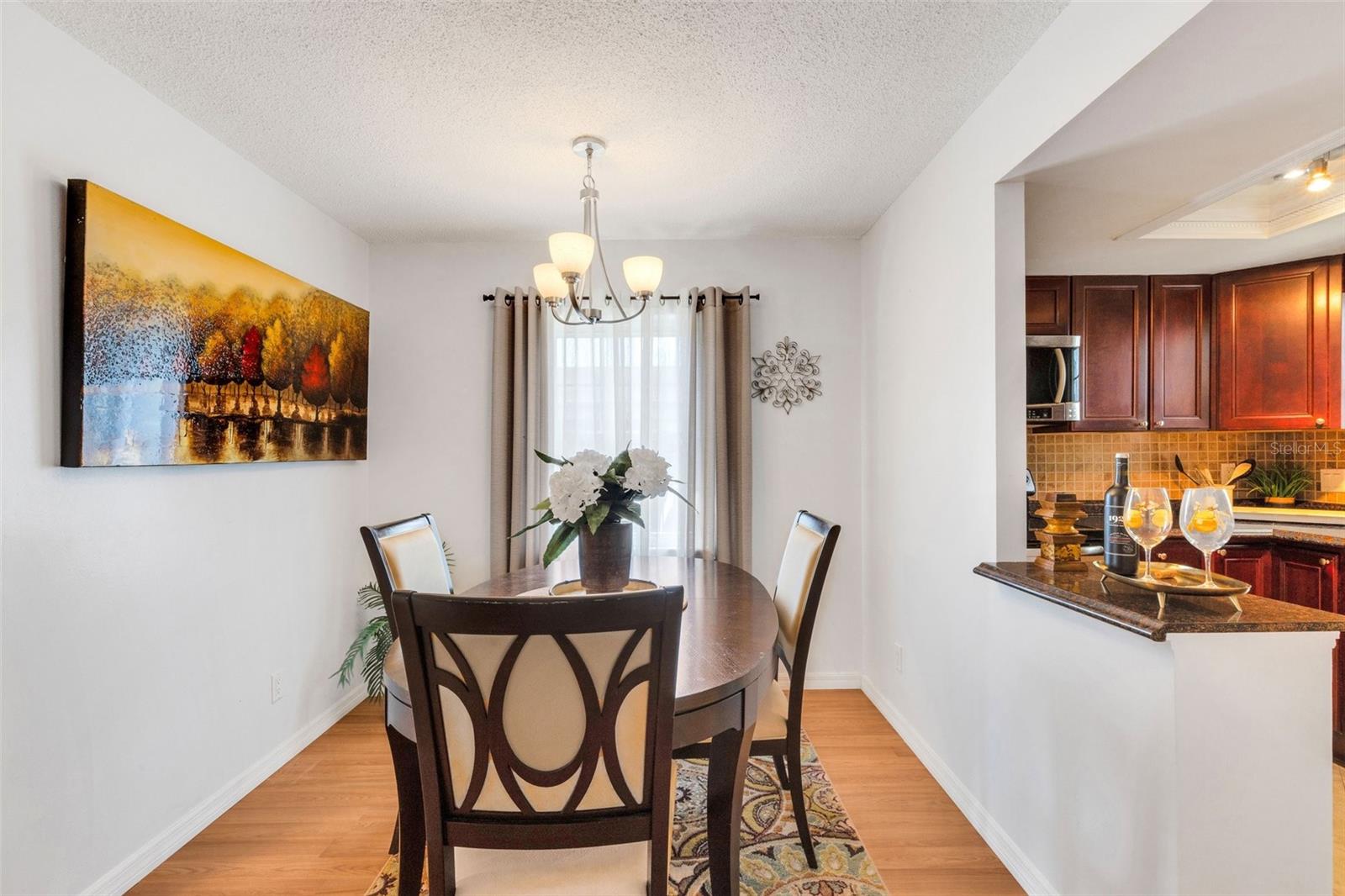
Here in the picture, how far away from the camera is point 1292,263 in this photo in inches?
118

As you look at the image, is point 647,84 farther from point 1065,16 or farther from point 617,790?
point 617,790

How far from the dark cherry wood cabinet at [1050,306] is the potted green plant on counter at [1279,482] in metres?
1.33

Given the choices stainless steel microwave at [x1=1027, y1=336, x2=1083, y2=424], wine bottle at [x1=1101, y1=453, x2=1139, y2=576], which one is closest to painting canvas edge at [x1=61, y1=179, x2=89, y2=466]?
wine bottle at [x1=1101, y1=453, x2=1139, y2=576]

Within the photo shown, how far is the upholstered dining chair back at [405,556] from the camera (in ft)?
6.03

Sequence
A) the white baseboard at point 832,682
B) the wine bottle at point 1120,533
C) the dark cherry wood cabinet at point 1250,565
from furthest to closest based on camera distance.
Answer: the white baseboard at point 832,682, the dark cherry wood cabinet at point 1250,565, the wine bottle at point 1120,533

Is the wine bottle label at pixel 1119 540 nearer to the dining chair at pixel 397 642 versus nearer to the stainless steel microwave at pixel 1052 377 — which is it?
the stainless steel microwave at pixel 1052 377

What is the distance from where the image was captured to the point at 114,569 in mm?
1923

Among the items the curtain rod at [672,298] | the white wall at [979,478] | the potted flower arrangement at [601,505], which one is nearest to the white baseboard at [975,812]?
the white wall at [979,478]

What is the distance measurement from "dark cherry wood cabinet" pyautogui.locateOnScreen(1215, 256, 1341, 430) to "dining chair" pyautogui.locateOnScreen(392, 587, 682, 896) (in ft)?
11.5

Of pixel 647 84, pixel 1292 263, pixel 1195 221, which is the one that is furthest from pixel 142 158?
pixel 1292 263

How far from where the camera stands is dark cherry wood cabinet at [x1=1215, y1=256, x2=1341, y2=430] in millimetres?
2891

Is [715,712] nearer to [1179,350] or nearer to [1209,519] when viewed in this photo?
[1209,519]

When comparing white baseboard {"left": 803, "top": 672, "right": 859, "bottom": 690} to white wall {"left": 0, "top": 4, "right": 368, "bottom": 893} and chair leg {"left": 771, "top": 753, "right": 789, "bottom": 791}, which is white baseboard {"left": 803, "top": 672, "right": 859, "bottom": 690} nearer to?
chair leg {"left": 771, "top": 753, "right": 789, "bottom": 791}

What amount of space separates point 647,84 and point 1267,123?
1.77 meters
